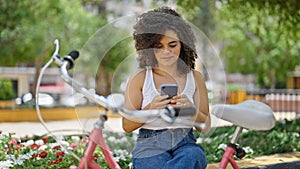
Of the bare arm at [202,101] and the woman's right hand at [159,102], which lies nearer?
the woman's right hand at [159,102]

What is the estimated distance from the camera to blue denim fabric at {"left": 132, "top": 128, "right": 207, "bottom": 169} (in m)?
3.31

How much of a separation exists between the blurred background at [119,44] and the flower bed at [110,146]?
1.39ft

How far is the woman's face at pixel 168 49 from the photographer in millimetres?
3352

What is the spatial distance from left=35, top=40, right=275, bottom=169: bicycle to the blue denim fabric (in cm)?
25

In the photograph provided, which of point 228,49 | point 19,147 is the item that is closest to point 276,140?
point 19,147

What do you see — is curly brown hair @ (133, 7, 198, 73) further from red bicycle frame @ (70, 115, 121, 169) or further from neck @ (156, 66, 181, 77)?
red bicycle frame @ (70, 115, 121, 169)

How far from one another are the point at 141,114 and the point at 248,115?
93 cm

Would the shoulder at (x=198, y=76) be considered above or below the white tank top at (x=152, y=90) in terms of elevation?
above

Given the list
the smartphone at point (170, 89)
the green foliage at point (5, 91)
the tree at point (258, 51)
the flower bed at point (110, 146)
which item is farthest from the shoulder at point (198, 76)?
the green foliage at point (5, 91)

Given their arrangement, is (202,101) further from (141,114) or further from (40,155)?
(40,155)

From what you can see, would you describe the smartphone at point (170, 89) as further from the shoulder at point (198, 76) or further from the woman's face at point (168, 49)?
the shoulder at point (198, 76)

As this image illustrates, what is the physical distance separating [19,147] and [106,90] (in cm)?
294

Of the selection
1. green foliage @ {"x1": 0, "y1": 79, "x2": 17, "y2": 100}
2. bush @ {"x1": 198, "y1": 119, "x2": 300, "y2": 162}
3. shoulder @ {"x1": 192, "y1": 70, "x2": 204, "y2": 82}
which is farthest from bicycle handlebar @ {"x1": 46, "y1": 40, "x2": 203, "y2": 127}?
green foliage @ {"x1": 0, "y1": 79, "x2": 17, "y2": 100}

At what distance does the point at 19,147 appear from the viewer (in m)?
5.85
